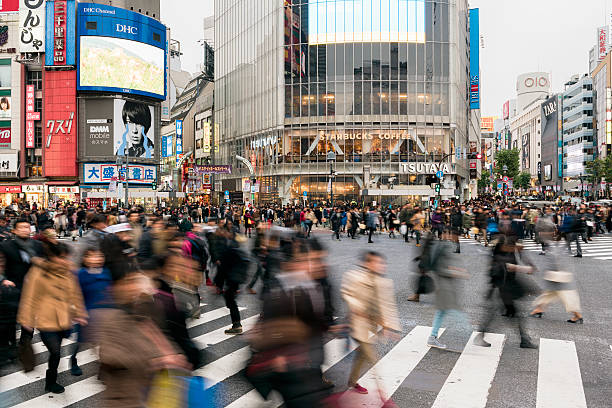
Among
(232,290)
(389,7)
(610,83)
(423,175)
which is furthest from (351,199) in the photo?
(610,83)

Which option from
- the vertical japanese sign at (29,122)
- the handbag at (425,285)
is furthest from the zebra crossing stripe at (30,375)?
the vertical japanese sign at (29,122)

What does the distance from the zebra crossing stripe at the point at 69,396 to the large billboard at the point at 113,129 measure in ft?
206

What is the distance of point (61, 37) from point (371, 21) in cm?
3960

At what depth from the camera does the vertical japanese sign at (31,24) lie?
2454 inches

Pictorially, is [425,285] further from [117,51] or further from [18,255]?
[117,51]

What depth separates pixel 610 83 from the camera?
9069cm

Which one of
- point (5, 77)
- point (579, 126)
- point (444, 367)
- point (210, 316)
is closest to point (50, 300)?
point (210, 316)

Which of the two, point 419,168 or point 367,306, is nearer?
point 367,306

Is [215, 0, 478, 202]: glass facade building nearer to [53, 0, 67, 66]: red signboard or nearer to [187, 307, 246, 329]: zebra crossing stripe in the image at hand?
[53, 0, 67, 66]: red signboard

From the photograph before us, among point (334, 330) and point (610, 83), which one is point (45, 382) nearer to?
point (334, 330)

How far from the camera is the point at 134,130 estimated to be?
6819 centimetres

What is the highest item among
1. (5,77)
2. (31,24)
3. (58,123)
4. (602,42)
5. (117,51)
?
(602,42)

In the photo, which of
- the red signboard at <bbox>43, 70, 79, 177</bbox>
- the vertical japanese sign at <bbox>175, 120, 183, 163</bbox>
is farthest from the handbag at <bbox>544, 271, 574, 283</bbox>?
the vertical japanese sign at <bbox>175, 120, 183, 163</bbox>

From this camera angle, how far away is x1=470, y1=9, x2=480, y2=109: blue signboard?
76125mm
